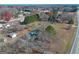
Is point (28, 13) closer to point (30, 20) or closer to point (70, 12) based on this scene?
point (30, 20)

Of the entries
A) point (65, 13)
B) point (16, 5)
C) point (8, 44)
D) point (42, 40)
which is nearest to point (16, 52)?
point (8, 44)

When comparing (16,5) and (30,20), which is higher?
(16,5)

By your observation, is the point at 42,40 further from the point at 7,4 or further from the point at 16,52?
the point at 7,4

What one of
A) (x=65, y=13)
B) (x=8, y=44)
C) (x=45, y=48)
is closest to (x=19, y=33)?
(x=8, y=44)

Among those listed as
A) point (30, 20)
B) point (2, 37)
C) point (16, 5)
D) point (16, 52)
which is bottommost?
point (16, 52)
